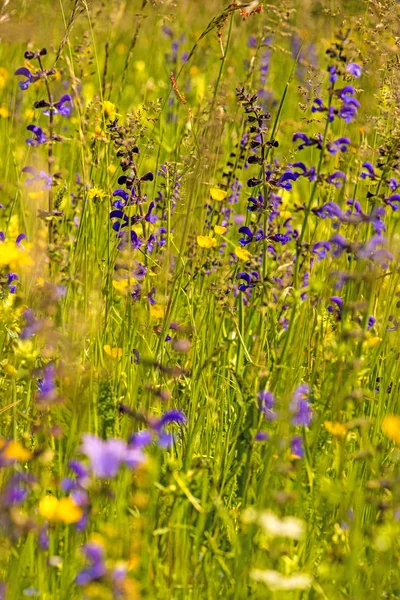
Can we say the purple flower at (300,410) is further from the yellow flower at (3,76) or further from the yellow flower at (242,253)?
the yellow flower at (3,76)

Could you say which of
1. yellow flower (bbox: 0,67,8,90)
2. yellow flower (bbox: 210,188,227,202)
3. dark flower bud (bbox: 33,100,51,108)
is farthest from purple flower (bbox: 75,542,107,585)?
yellow flower (bbox: 0,67,8,90)

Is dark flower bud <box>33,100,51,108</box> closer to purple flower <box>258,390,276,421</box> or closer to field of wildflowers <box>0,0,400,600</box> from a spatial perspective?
field of wildflowers <box>0,0,400,600</box>

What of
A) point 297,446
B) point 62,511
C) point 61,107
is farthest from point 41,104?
point 62,511

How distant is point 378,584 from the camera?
55.6 inches

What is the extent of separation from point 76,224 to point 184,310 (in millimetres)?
567

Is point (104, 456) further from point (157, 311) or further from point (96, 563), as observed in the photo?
point (157, 311)

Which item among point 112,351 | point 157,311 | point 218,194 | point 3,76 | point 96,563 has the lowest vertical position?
point 96,563

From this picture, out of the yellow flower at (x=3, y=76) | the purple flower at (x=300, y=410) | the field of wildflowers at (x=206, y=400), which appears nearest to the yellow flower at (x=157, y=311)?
the field of wildflowers at (x=206, y=400)

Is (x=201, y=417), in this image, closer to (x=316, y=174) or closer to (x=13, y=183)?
(x=316, y=174)

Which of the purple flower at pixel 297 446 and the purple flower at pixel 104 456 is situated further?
the purple flower at pixel 297 446

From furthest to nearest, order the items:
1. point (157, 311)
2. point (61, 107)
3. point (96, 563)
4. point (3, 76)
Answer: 1. point (3, 76)
2. point (61, 107)
3. point (157, 311)
4. point (96, 563)

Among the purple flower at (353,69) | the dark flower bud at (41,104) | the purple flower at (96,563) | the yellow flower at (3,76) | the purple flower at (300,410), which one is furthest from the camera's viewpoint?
the yellow flower at (3,76)

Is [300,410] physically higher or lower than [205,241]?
lower

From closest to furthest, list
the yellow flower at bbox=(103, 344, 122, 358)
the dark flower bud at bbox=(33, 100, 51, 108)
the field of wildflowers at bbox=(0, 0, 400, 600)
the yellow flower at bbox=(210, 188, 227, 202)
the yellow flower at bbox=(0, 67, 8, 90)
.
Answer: the field of wildflowers at bbox=(0, 0, 400, 600), the yellow flower at bbox=(103, 344, 122, 358), the dark flower bud at bbox=(33, 100, 51, 108), the yellow flower at bbox=(210, 188, 227, 202), the yellow flower at bbox=(0, 67, 8, 90)
